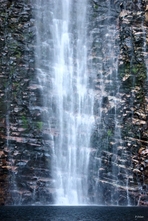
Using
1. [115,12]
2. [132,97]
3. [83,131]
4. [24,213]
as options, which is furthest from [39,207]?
[115,12]

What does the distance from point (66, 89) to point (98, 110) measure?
80.2 inches

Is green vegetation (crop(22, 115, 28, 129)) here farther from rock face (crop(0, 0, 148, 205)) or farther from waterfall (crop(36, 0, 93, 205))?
waterfall (crop(36, 0, 93, 205))

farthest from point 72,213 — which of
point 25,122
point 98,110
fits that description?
point 98,110

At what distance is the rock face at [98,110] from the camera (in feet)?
59.4

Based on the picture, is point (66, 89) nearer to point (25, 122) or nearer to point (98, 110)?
point (98, 110)

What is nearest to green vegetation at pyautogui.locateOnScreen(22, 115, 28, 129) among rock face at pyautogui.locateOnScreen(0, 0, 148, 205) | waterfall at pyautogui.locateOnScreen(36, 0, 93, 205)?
rock face at pyautogui.locateOnScreen(0, 0, 148, 205)

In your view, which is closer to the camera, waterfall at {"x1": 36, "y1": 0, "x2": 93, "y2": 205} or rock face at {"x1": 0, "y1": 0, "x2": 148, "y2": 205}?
rock face at {"x1": 0, "y1": 0, "x2": 148, "y2": 205}

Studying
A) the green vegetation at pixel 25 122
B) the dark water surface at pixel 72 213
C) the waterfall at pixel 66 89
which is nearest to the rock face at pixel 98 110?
the green vegetation at pixel 25 122

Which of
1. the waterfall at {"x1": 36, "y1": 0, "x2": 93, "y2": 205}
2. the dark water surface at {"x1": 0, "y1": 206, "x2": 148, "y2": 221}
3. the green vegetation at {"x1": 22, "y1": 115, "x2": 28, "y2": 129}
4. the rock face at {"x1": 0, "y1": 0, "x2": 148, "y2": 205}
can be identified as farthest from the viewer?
the green vegetation at {"x1": 22, "y1": 115, "x2": 28, "y2": 129}

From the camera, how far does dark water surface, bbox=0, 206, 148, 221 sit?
14.4 meters

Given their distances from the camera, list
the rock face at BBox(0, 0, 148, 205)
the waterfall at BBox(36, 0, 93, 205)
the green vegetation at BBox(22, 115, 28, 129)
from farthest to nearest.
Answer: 1. the green vegetation at BBox(22, 115, 28, 129)
2. the waterfall at BBox(36, 0, 93, 205)
3. the rock face at BBox(0, 0, 148, 205)

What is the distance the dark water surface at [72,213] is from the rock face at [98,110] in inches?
43.0

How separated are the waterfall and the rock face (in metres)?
0.36

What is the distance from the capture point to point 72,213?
51.2 feet
